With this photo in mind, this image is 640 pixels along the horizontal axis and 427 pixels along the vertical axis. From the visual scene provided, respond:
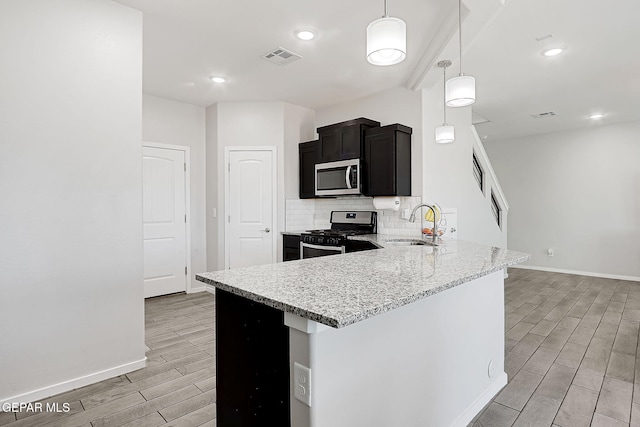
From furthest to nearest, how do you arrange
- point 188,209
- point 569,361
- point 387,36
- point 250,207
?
point 188,209 < point 250,207 < point 569,361 < point 387,36

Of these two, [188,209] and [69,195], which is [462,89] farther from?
[188,209]

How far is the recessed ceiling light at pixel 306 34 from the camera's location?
2790mm

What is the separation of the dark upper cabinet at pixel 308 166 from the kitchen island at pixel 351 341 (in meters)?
2.82

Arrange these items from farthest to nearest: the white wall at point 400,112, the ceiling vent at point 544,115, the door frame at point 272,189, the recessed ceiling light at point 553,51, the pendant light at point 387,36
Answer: the ceiling vent at point 544,115, the door frame at point 272,189, the white wall at point 400,112, the recessed ceiling light at point 553,51, the pendant light at point 387,36

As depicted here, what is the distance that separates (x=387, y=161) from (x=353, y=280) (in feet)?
8.66

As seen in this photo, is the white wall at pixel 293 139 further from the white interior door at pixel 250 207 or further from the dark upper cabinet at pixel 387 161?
the dark upper cabinet at pixel 387 161

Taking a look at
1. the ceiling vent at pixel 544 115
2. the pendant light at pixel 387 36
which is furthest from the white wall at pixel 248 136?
the ceiling vent at pixel 544 115

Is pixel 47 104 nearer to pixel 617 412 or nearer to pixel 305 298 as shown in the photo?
pixel 305 298

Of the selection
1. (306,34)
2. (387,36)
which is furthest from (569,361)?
(306,34)

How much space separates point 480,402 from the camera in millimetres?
2010

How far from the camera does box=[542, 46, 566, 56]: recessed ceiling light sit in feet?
10.2

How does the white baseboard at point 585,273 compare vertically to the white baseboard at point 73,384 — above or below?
below

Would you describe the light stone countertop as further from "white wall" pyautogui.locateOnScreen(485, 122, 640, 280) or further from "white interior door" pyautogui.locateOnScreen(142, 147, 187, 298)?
"white wall" pyautogui.locateOnScreen(485, 122, 640, 280)

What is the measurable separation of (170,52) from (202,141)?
1.79m
